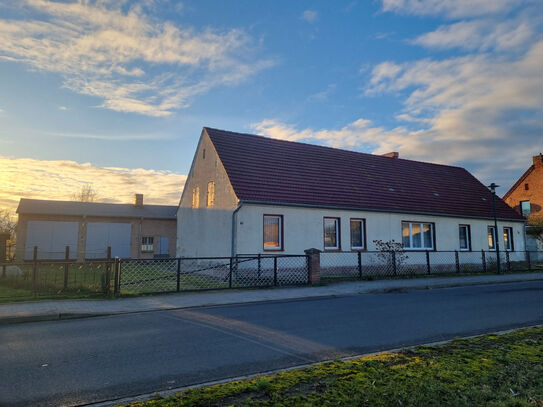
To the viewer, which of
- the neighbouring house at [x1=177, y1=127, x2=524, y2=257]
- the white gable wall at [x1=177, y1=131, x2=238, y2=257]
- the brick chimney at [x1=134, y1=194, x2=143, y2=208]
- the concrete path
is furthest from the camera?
the brick chimney at [x1=134, y1=194, x2=143, y2=208]

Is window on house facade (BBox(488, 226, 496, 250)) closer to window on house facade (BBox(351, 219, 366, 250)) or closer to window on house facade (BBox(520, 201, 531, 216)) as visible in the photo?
window on house facade (BBox(351, 219, 366, 250))

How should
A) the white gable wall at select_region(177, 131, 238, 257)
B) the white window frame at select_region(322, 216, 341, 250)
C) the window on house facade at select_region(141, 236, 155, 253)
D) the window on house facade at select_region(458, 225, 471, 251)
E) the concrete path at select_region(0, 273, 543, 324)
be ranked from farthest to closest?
the window on house facade at select_region(141, 236, 155, 253), the window on house facade at select_region(458, 225, 471, 251), the white window frame at select_region(322, 216, 341, 250), the white gable wall at select_region(177, 131, 238, 257), the concrete path at select_region(0, 273, 543, 324)

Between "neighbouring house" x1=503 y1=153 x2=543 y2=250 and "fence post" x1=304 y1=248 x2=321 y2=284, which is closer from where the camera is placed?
"fence post" x1=304 y1=248 x2=321 y2=284

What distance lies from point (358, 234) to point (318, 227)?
8.57ft

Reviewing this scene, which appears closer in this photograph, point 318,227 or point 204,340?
point 204,340

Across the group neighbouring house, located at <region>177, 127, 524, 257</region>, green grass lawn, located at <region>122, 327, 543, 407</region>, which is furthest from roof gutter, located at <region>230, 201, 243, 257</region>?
green grass lawn, located at <region>122, 327, 543, 407</region>

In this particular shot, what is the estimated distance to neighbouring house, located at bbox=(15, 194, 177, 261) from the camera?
30125 mm

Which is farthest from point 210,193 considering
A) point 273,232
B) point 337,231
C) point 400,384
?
point 400,384

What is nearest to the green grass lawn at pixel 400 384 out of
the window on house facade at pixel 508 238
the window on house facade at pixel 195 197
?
the window on house facade at pixel 195 197

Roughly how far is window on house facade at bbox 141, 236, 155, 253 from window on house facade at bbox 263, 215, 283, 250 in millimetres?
20478

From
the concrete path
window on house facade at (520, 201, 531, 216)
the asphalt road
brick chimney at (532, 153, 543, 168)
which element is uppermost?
brick chimney at (532, 153, 543, 168)

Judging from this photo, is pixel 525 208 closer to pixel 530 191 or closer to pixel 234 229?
pixel 530 191

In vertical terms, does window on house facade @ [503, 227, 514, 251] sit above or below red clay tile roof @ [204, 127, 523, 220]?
below

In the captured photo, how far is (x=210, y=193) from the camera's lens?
20000 millimetres
